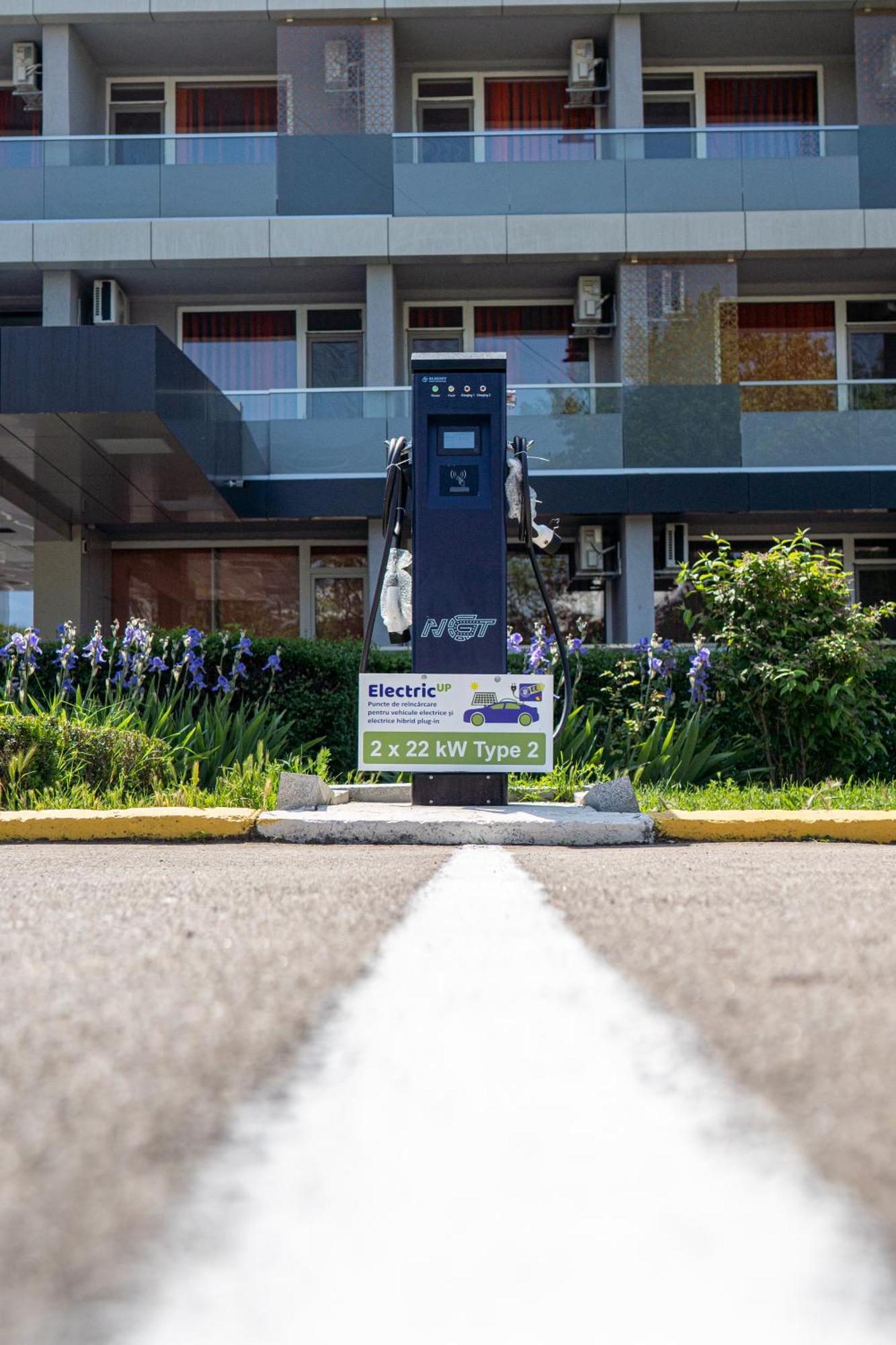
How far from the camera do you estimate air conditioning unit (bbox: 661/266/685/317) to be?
56.7ft

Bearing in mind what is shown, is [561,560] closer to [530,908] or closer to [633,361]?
[633,361]

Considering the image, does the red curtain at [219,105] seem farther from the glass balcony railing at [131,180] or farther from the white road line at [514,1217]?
the white road line at [514,1217]

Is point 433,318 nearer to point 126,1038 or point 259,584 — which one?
point 259,584

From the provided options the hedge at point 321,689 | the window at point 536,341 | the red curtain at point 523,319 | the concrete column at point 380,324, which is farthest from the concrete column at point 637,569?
the hedge at point 321,689

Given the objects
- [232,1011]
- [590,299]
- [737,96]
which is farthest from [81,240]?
[232,1011]

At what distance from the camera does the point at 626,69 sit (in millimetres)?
17719

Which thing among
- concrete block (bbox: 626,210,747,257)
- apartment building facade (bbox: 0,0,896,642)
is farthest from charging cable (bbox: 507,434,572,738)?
concrete block (bbox: 626,210,747,257)

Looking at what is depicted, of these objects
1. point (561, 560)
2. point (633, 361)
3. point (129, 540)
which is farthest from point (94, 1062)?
point (129, 540)

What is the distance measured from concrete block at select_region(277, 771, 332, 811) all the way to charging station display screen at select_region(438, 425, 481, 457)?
212 cm

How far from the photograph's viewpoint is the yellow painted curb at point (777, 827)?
602 centimetres

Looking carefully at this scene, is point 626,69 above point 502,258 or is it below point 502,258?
above

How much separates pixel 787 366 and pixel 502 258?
4953 mm

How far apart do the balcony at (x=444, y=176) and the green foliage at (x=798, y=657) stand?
9816mm

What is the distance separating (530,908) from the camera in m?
2.59
